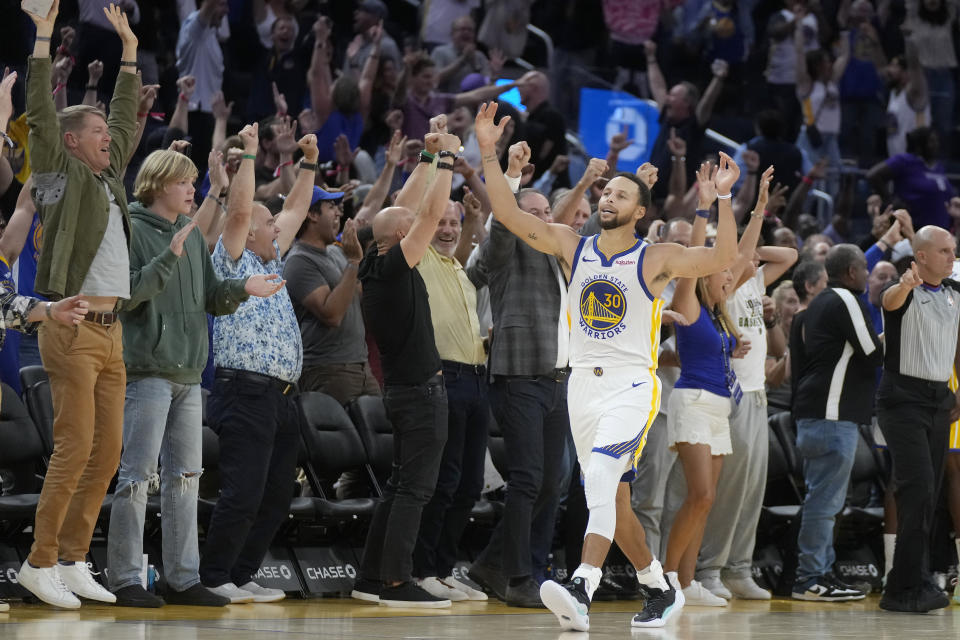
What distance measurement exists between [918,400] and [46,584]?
17.0 feet

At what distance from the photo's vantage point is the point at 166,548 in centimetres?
717

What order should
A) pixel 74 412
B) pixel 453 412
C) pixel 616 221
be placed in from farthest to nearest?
1. pixel 453 412
2. pixel 616 221
3. pixel 74 412

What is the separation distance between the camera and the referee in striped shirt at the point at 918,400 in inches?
338

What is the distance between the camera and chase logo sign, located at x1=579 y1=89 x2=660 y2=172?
14906 mm

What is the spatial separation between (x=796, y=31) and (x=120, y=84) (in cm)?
1096

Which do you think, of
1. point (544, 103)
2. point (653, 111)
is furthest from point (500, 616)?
point (653, 111)

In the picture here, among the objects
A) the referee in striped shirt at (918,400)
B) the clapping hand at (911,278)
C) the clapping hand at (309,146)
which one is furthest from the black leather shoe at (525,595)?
the clapping hand at (911,278)

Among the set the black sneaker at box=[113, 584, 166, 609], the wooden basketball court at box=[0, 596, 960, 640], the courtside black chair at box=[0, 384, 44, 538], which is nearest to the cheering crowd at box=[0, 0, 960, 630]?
the black sneaker at box=[113, 584, 166, 609]

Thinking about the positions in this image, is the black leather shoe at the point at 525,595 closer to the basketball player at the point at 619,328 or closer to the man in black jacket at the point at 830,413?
the basketball player at the point at 619,328

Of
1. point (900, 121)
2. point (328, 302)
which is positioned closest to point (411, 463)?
point (328, 302)

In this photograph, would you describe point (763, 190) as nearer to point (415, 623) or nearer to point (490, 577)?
point (490, 577)

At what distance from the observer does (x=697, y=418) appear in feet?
27.8

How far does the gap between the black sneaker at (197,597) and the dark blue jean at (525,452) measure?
1.62 metres

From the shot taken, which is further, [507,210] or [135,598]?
[507,210]
